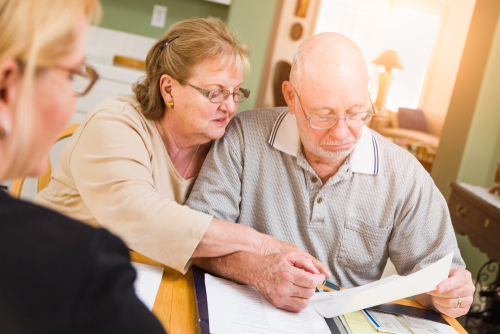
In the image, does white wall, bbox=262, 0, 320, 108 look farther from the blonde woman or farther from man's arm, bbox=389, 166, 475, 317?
the blonde woman

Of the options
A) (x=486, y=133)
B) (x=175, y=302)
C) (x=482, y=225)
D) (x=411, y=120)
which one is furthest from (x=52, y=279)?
(x=411, y=120)

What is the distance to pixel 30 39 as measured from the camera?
1.39 feet

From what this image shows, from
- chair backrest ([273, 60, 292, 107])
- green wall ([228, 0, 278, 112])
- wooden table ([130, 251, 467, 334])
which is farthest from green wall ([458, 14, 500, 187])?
chair backrest ([273, 60, 292, 107])

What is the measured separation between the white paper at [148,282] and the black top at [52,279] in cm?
50

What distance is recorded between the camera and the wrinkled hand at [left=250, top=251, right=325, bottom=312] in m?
0.97

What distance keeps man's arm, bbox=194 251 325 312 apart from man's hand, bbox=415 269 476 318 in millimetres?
320

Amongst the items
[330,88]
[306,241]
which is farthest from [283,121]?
[306,241]

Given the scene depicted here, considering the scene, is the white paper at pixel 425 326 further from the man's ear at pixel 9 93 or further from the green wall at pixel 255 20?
the green wall at pixel 255 20

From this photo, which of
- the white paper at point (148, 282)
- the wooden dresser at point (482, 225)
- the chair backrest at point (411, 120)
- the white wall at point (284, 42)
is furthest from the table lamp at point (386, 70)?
the white paper at point (148, 282)

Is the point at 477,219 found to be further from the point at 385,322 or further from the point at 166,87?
the point at 166,87

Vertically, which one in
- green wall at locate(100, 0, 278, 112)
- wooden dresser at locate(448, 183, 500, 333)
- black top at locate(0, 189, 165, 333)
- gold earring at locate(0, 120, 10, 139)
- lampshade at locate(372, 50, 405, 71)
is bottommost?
wooden dresser at locate(448, 183, 500, 333)

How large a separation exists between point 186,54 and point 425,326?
0.94m

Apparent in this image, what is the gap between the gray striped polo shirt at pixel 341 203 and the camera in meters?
1.28

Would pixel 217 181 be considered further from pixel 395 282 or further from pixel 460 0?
pixel 460 0
